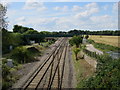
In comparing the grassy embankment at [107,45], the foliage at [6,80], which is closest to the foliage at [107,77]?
the foliage at [6,80]

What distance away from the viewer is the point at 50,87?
16062 mm

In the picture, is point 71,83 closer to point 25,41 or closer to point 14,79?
point 14,79

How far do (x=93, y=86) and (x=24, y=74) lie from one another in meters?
8.97

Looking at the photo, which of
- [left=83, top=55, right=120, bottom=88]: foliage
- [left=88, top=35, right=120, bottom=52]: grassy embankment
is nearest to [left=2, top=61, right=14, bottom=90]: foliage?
[left=83, top=55, right=120, bottom=88]: foliage

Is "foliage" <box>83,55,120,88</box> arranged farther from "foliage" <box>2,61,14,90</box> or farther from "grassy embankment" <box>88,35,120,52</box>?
"grassy embankment" <box>88,35,120,52</box>

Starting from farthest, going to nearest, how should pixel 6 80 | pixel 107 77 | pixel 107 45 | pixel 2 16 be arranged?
pixel 107 45 < pixel 2 16 < pixel 6 80 < pixel 107 77

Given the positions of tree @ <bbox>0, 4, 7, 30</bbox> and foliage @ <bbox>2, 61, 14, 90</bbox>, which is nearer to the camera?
foliage @ <bbox>2, 61, 14, 90</bbox>

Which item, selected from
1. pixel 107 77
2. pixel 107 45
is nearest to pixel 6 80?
pixel 107 77

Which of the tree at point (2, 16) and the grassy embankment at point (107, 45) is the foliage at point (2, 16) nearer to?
the tree at point (2, 16)

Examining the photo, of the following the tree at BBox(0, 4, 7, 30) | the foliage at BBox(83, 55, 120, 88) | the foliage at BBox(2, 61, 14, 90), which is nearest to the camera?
the foliage at BBox(83, 55, 120, 88)

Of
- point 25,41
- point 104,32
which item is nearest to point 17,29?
point 25,41

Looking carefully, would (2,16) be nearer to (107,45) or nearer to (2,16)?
(2,16)

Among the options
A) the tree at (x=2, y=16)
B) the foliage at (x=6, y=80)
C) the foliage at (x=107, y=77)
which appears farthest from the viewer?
the tree at (x=2, y=16)

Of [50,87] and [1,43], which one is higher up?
[1,43]
